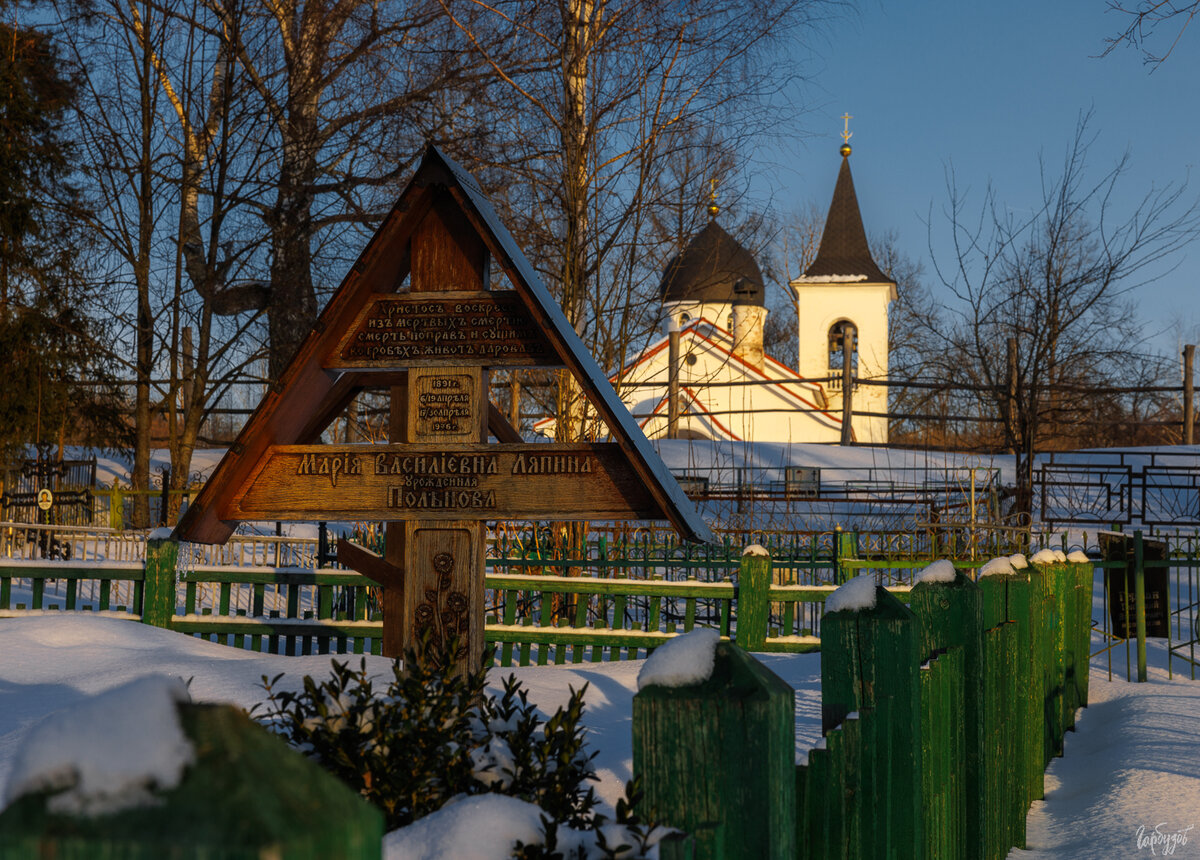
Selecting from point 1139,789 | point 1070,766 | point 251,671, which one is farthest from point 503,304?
point 1070,766

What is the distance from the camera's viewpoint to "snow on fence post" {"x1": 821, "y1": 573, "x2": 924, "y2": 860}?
2.50m

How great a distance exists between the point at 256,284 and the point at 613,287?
26.3ft

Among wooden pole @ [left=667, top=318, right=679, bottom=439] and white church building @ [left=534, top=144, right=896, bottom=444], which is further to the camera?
white church building @ [left=534, top=144, right=896, bottom=444]

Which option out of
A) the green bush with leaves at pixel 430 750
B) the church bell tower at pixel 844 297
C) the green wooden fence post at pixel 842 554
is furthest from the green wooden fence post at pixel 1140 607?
the church bell tower at pixel 844 297

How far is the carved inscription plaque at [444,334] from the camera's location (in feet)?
14.9

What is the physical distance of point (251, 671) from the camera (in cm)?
550

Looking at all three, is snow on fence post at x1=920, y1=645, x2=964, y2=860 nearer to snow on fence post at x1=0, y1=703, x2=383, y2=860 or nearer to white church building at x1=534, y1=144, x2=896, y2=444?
snow on fence post at x1=0, y1=703, x2=383, y2=860

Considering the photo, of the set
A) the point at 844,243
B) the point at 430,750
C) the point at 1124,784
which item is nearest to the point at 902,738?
the point at 430,750

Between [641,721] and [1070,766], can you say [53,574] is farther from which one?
[641,721]

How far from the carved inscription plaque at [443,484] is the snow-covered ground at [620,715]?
0.91 m

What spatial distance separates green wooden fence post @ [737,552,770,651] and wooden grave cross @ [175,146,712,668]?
4117 millimetres

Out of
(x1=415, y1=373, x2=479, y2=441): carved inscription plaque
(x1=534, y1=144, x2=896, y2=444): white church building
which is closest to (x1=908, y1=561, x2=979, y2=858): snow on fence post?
(x1=415, y1=373, x2=479, y2=441): carved inscription plaque

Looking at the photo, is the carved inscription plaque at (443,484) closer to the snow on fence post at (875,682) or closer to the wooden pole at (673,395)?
the snow on fence post at (875,682)

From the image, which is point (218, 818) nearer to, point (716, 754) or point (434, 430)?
point (716, 754)
